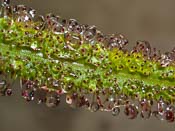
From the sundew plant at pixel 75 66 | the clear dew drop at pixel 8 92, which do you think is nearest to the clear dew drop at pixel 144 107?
the sundew plant at pixel 75 66

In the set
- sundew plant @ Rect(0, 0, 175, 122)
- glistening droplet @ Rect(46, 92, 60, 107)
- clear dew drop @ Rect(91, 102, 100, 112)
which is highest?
sundew plant @ Rect(0, 0, 175, 122)

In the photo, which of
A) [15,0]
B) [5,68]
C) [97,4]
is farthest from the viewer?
[97,4]

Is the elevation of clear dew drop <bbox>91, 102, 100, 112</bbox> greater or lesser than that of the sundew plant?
lesser

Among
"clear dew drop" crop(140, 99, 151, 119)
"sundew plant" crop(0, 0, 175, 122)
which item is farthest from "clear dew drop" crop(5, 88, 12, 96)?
"clear dew drop" crop(140, 99, 151, 119)

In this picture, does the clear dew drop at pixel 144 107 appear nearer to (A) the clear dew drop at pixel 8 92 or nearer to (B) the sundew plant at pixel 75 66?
(B) the sundew plant at pixel 75 66

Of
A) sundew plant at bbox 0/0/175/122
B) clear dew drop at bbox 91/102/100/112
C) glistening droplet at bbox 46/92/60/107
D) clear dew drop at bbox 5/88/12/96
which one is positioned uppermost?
sundew plant at bbox 0/0/175/122

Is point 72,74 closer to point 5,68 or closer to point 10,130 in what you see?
point 5,68

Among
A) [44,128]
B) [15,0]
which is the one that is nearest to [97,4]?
[15,0]

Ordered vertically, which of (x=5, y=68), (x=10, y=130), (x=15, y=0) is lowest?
(x=10, y=130)

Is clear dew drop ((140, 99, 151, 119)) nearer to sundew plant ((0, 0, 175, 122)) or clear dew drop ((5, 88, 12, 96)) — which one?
sundew plant ((0, 0, 175, 122))
